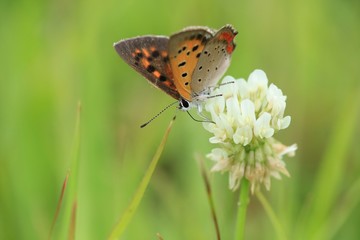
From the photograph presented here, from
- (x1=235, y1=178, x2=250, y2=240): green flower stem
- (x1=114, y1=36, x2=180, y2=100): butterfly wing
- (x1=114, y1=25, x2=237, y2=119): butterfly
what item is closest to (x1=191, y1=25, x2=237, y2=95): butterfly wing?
(x1=114, y1=25, x2=237, y2=119): butterfly

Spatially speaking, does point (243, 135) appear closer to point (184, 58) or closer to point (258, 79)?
point (258, 79)

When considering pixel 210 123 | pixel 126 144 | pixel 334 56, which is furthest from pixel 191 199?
pixel 334 56

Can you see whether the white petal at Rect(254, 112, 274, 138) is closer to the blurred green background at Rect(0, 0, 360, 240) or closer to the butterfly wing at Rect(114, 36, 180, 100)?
the butterfly wing at Rect(114, 36, 180, 100)

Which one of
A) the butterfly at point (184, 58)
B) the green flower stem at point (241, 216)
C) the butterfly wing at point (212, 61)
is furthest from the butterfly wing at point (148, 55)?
the green flower stem at point (241, 216)

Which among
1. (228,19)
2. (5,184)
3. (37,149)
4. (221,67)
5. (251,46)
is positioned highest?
(228,19)

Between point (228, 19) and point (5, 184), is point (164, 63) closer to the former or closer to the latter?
point (5, 184)

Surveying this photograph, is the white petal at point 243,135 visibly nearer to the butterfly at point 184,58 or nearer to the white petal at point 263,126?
the white petal at point 263,126
